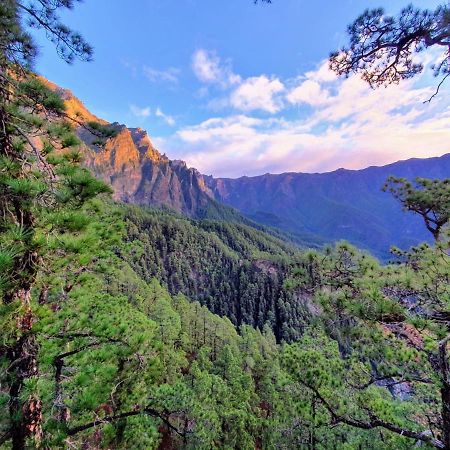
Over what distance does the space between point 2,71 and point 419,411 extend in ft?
34.5

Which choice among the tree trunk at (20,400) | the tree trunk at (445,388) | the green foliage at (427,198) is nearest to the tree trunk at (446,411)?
the tree trunk at (445,388)

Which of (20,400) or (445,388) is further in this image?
(445,388)

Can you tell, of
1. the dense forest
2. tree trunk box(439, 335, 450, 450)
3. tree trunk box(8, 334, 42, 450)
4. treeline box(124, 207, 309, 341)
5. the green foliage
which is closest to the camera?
the dense forest

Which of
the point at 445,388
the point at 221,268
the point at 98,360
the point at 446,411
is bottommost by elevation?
the point at 221,268

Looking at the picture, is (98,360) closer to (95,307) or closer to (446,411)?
(95,307)

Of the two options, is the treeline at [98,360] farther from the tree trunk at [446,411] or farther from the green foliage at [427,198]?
the green foliage at [427,198]

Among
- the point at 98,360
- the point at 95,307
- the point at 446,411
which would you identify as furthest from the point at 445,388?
the point at 95,307

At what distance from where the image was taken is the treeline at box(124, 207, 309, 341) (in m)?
102

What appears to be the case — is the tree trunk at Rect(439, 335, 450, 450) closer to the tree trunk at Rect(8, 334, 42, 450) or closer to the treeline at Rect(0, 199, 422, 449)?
the treeline at Rect(0, 199, 422, 449)

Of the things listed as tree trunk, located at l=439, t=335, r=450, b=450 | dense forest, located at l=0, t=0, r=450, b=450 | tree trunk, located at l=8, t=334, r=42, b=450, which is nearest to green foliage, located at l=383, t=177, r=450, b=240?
dense forest, located at l=0, t=0, r=450, b=450

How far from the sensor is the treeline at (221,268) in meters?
102

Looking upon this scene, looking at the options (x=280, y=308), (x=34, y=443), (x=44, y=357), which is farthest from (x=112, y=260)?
(x=280, y=308)

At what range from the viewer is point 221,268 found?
137 m

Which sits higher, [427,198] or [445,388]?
[427,198]
